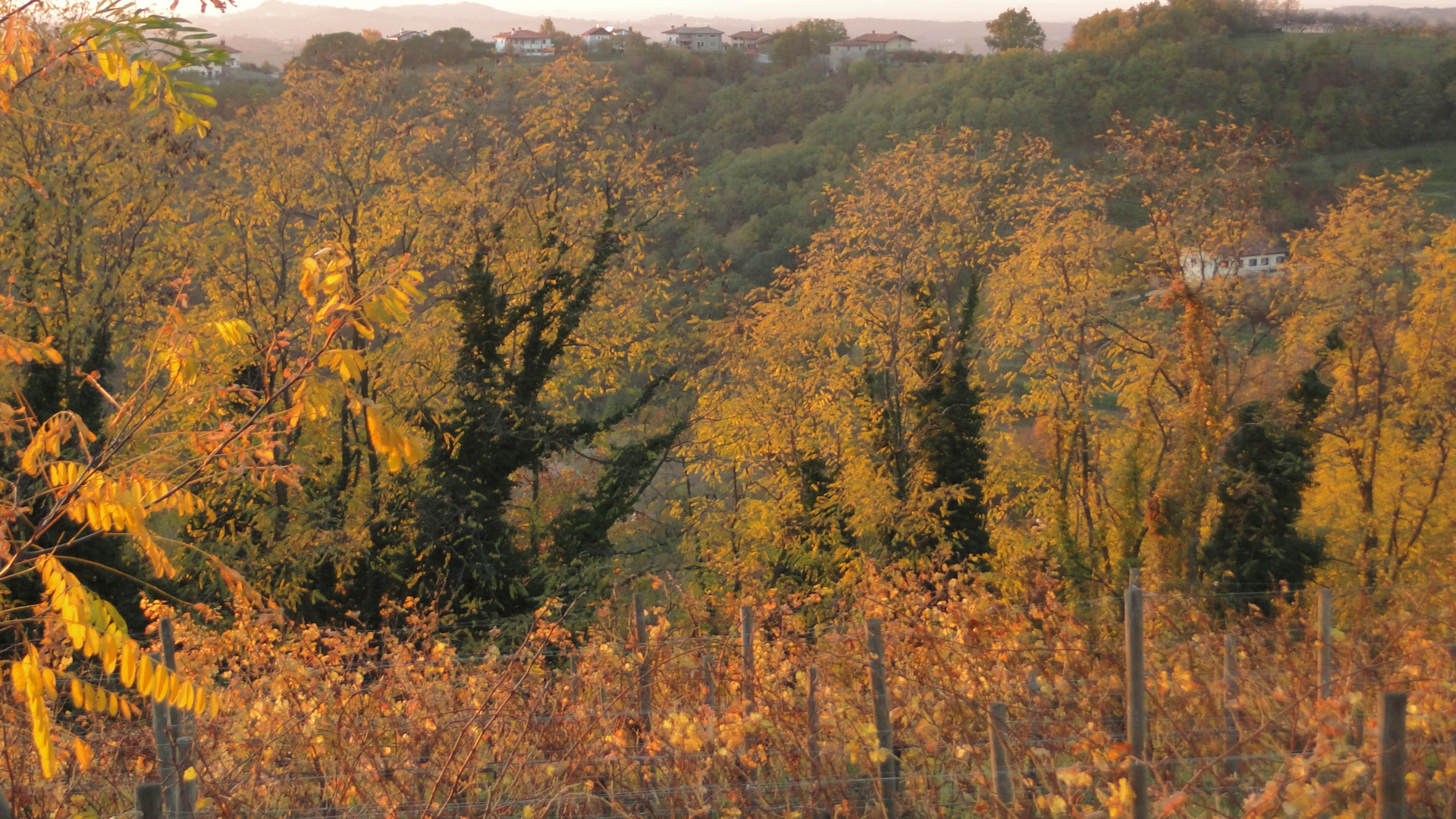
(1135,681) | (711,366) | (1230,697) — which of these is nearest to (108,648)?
(1135,681)

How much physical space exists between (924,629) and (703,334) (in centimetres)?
1630

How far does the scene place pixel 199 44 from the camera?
350cm

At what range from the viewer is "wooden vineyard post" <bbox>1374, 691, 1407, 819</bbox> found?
10.9 ft

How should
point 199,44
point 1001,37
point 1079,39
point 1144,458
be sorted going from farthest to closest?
point 1001,37 → point 1079,39 → point 1144,458 → point 199,44

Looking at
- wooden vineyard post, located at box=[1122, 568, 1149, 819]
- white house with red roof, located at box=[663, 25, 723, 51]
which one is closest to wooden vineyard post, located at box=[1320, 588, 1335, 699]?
wooden vineyard post, located at box=[1122, 568, 1149, 819]

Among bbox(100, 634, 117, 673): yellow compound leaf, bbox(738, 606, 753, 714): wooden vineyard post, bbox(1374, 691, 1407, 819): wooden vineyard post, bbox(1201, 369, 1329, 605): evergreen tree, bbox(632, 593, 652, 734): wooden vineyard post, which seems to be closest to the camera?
bbox(100, 634, 117, 673): yellow compound leaf

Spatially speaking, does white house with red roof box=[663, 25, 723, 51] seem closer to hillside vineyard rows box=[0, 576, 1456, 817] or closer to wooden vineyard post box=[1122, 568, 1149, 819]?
hillside vineyard rows box=[0, 576, 1456, 817]

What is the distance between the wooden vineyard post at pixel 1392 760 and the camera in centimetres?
333

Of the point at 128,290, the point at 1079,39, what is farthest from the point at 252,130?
the point at 1079,39

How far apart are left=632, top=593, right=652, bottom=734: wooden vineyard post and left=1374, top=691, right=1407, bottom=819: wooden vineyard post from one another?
320 centimetres

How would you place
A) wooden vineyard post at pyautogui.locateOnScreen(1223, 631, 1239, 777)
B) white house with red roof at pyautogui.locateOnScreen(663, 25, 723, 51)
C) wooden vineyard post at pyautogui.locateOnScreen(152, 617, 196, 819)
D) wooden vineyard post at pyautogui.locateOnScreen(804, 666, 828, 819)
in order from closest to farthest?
wooden vineyard post at pyautogui.locateOnScreen(152, 617, 196, 819), wooden vineyard post at pyautogui.locateOnScreen(804, 666, 828, 819), wooden vineyard post at pyautogui.locateOnScreen(1223, 631, 1239, 777), white house with red roof at pyautogui.locateOnScreen(663, 25, 723, 51)

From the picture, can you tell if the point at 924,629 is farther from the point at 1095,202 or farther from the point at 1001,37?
the point at 1001,37

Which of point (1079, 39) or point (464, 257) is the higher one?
point (1079, 39)

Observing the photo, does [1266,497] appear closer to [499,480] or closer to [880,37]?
[499,480]
